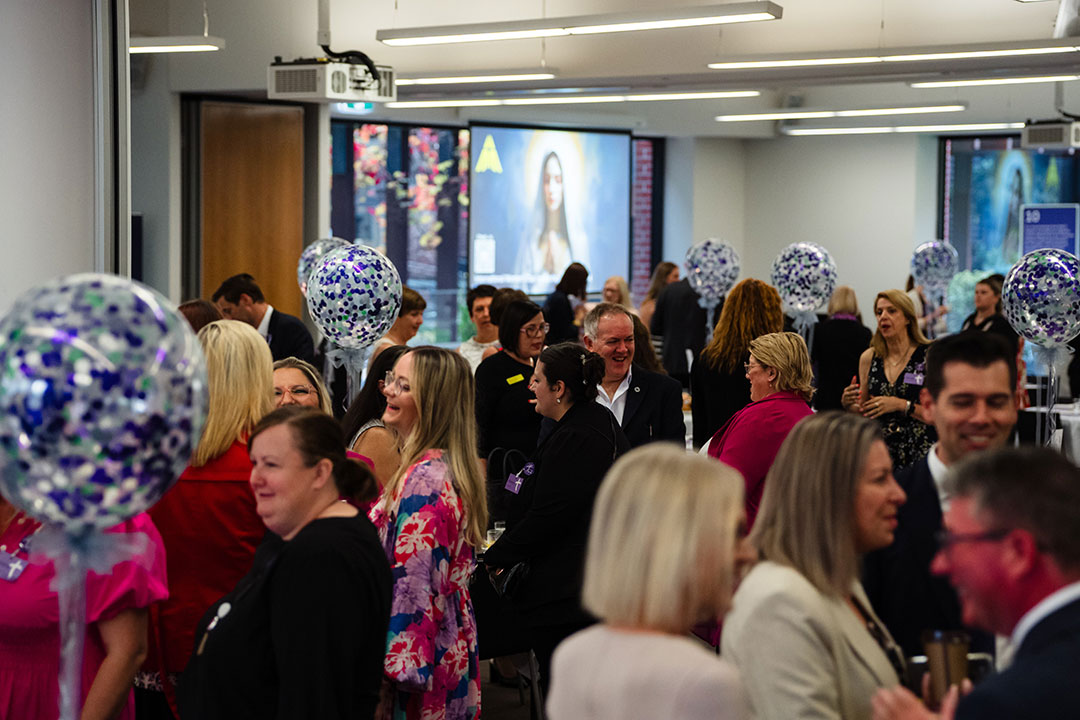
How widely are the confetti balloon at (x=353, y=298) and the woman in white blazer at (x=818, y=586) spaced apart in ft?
9.78

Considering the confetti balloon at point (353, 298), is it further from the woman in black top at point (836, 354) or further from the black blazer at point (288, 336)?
the woman in black top at point (836, 354)

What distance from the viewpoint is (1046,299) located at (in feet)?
18.1

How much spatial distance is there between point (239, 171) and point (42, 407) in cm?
867

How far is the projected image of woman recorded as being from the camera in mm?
14484

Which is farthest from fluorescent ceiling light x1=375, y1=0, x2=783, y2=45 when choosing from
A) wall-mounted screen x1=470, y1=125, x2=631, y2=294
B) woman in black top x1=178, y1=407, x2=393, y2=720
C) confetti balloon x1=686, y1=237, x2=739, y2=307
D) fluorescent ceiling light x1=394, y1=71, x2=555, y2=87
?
wall-mounted screen x1=470, y1=125, x2=631, y2=294

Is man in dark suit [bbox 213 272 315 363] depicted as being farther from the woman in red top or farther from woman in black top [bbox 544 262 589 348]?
the woman in red top

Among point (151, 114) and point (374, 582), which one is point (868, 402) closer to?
point (374, 582)

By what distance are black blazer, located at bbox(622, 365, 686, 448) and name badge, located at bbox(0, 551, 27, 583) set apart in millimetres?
2845

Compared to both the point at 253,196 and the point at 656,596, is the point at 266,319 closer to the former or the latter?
the point at 253,196

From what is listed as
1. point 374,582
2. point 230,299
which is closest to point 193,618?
point 374,582

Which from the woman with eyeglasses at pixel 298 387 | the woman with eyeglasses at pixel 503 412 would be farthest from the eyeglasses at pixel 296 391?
the woman with eyeglasses at pixel 503 412

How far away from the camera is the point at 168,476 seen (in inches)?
76.3

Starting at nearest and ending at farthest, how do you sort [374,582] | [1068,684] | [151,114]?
[1068,684] < [374,582] < [151,114]

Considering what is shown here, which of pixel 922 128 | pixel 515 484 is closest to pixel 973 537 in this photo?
pixel 515 484
